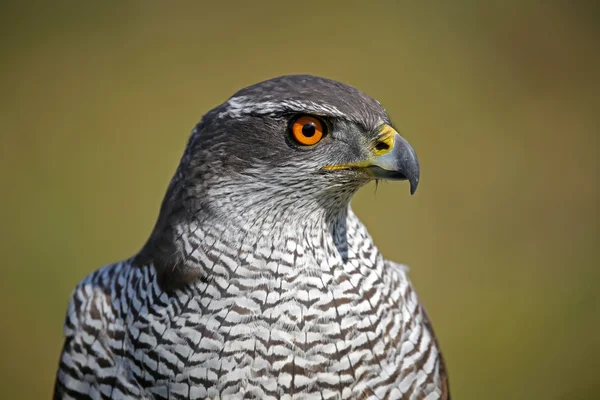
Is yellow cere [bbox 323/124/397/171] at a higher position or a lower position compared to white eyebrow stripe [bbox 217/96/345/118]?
lower

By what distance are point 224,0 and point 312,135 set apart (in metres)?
8.93

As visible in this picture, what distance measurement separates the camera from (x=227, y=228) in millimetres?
2789

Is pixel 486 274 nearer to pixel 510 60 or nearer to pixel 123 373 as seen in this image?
pixel 510 60

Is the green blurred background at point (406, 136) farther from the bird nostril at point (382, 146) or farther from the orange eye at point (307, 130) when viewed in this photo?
the orange eye at point (307, 130)

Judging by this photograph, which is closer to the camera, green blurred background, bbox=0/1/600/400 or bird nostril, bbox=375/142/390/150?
bird nostril, bbox=375/142/390/150

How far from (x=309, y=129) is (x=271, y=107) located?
0.17 m

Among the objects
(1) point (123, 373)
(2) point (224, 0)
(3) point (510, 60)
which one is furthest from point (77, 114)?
(1) point (123, 373)

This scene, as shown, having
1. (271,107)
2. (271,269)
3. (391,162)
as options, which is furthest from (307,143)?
(271,269)

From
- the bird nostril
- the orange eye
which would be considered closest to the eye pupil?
the orange eye

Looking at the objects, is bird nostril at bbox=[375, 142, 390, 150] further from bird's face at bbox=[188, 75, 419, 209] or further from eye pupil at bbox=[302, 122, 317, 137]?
eye pupil at bbox=[302, 122, 317, 137]

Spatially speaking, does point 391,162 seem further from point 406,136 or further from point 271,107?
point 406,136

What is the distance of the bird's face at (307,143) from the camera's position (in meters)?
2.72

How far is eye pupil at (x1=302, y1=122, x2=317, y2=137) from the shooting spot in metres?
2.73

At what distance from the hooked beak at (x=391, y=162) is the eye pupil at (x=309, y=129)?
15cm
